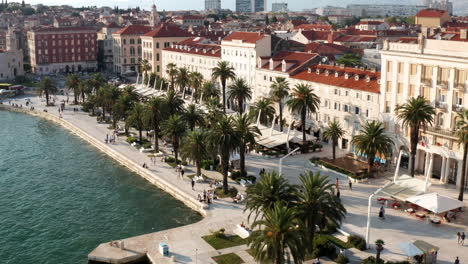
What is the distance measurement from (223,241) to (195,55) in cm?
9048

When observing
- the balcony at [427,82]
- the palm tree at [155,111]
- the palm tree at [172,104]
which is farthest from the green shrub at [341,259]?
the palm tree at [172,104]

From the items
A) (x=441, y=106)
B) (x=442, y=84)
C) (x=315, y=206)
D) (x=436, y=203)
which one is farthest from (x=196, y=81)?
(x=315, y=206)

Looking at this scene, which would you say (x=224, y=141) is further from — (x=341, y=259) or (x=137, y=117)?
(x=137, y=117)

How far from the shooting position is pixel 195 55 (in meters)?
135

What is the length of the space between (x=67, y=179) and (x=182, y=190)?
2089cm

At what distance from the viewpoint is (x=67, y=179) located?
254 feet

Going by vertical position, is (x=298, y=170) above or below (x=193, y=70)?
below

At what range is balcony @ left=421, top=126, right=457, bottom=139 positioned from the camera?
64750 millimetres

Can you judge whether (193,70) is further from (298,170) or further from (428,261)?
(428,261)

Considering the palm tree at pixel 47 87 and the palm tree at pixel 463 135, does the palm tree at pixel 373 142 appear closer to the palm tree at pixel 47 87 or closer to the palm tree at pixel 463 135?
the palm tree at pixel 463 135

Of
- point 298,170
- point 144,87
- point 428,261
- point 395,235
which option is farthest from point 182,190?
point 144,87

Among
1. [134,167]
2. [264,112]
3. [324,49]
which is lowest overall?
[134,167]

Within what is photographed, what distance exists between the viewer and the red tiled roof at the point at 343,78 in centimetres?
8037

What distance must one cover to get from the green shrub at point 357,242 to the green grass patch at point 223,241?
1010 cm
